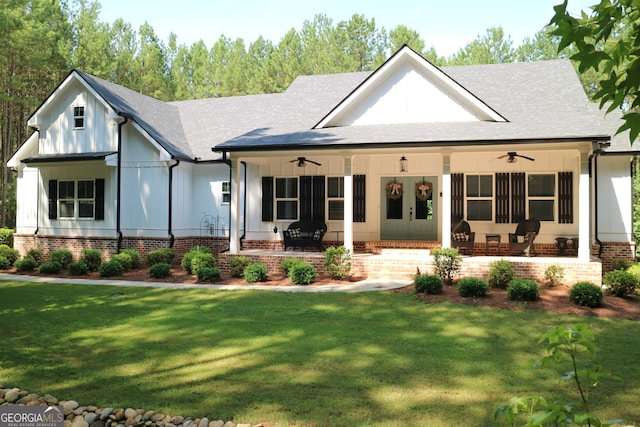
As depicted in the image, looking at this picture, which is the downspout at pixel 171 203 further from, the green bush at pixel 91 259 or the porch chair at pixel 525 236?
the porch chair at pixel 525 236

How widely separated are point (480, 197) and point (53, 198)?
1484cm

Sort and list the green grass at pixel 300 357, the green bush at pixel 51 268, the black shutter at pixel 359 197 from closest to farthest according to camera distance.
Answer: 1. the green grass at pixel 300 357
2. the green bush at pixel 51 268
3. the black shutter at pixel 359 197

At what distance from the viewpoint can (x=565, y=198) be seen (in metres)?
15.3

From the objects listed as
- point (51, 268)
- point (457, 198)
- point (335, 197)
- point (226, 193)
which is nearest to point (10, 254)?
point (51, 268)

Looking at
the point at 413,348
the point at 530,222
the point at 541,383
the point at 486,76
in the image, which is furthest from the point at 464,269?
the point at 486,76

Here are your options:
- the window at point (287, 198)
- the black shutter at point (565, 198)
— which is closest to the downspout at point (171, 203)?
the window at point (287, 198)

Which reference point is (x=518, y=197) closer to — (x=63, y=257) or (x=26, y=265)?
(x=63, y=257)

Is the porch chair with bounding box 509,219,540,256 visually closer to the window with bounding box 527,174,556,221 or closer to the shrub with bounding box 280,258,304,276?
the window with bounding box 527,174,556,221

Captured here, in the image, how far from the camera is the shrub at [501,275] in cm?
1185

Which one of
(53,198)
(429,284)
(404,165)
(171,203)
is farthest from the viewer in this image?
(53,198)

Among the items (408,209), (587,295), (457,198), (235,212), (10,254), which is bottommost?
(587,295)

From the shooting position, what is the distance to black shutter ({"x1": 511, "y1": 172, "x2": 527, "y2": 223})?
615 inches

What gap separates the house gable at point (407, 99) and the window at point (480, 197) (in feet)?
7.48

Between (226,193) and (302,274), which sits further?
(226,193)
